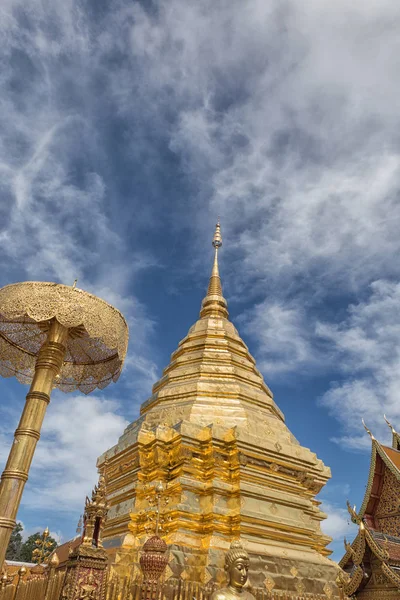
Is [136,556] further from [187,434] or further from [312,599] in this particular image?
[312,599]

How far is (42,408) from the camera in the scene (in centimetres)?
559

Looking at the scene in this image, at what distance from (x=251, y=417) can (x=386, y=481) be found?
5.43 meters

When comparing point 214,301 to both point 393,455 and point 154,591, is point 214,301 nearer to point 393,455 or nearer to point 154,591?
point 393,455

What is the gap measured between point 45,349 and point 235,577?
3530mm

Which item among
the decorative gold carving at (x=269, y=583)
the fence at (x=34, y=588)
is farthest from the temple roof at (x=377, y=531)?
the fence at (x=34, y=588)

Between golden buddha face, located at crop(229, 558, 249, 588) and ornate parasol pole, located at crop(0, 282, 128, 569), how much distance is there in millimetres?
2549

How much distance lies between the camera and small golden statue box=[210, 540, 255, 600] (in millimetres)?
5422

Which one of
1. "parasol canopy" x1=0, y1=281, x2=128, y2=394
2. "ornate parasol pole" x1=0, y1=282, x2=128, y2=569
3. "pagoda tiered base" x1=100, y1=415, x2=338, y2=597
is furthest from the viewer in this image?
"pagoda tiered base" x1=100, y1=415, x2=338, y2=597

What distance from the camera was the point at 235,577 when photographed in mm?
5609

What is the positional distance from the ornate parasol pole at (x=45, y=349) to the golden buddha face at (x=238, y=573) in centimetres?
255

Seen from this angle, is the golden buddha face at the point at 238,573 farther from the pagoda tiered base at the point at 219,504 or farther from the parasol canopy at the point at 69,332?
the parasol canopy at the point at 69,332

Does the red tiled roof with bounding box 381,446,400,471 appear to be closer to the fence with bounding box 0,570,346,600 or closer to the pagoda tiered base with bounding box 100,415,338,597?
the pagoda tiered base with bounding box 100,415,338,597

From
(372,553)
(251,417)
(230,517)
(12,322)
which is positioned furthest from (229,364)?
(12,322)

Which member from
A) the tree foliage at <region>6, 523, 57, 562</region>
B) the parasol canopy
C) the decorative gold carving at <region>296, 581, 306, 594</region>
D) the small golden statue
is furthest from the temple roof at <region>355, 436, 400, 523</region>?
the tree foliage at <region>6, 523, 57, 562</region>
